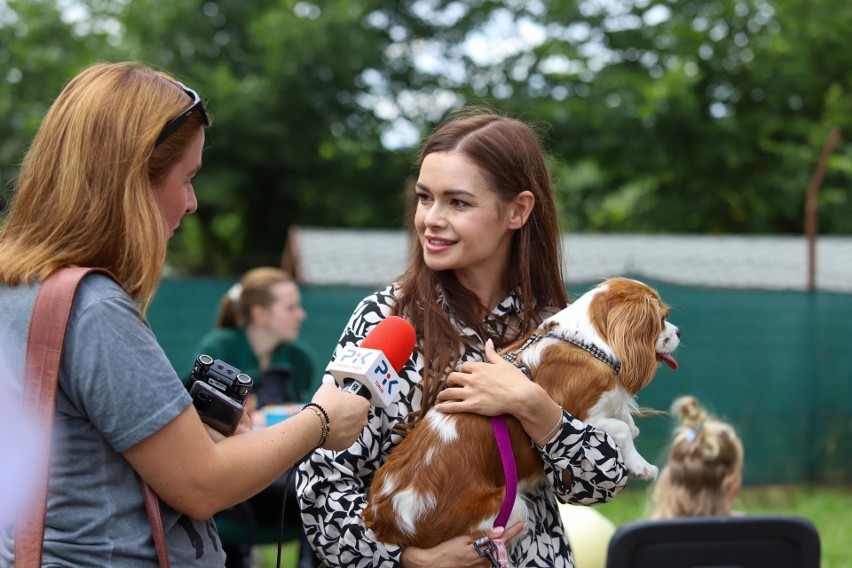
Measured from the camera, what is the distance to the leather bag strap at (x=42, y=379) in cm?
171

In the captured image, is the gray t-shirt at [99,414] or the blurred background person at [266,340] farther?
the blurred background person at [266,340]

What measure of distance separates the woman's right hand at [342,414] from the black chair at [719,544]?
1.32 metres

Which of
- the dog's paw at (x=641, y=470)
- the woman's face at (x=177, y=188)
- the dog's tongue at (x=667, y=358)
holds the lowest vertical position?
the dog's paw at (x=641, y=470)

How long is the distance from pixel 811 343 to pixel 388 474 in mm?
8620

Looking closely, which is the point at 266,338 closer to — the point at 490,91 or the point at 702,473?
the point at 702,473

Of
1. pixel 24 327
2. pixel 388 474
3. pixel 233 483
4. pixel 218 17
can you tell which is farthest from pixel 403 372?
pixel 218 17

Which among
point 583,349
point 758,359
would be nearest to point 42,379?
point 583,349

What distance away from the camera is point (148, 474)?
69.7 inches

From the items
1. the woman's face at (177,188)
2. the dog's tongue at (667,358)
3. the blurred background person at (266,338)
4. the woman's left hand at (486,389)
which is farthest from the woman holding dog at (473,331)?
the blurred background person at (266,338)

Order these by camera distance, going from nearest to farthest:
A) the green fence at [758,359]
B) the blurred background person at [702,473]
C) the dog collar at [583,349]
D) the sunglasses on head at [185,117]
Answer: the sunglasses on head at [185,117]
the dog collar at [583,349]
the blurred background person at [702,473]
the green fence at [758,359]

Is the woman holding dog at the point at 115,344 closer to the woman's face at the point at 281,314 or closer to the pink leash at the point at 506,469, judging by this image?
the pink leash at the point at 506,469

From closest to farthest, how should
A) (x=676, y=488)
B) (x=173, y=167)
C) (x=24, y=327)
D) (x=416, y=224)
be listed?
1. (x=24, y=327)
2. (x=173, y=167)
3. (x=416, y=224)
4. (x=676, y=488)

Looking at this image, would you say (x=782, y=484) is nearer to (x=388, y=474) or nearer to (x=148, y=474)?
(x=388, y=474)

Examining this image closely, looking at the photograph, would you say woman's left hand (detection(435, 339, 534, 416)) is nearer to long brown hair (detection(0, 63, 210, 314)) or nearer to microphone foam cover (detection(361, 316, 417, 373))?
microphone foam cover (detection(361, 316, 417, 373))
